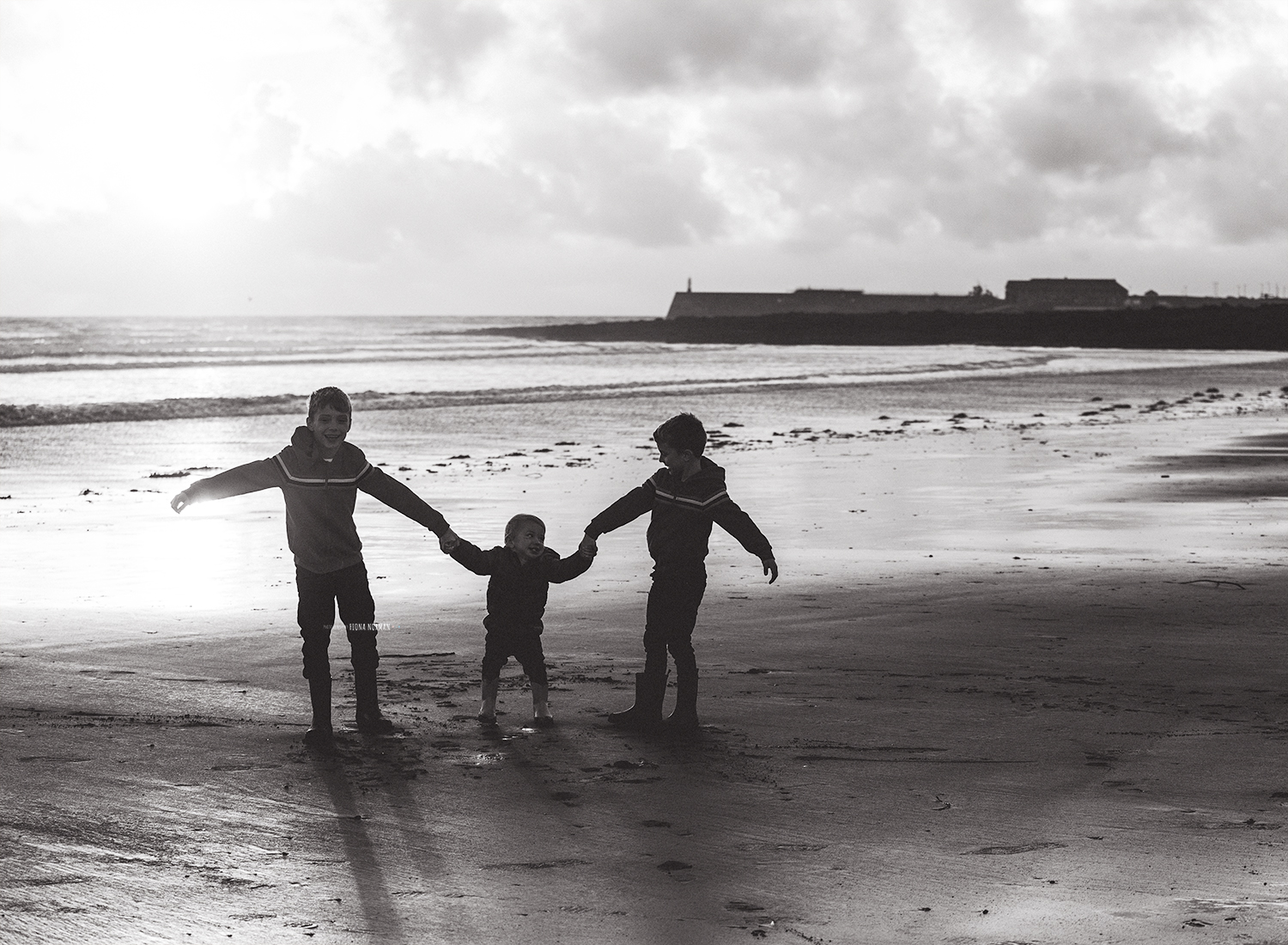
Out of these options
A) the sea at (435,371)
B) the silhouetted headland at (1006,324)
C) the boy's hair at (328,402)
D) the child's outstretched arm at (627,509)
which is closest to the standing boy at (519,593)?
the child's outstretched arm at (627,509)

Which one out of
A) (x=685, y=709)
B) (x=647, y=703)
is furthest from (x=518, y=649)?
(x=685, y=709)

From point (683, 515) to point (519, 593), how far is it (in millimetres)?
765

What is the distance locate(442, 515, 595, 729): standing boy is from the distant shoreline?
71.5 metres

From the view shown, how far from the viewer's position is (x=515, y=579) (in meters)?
6.06

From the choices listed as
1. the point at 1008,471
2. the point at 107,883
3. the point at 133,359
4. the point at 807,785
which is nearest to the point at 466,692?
the point at 807,785

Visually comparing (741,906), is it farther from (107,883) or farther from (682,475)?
(682,475)

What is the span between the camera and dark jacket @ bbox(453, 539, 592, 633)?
19.6 feet

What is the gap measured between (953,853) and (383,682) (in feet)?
10.1

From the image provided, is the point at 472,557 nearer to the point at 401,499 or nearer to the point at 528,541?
the point at 528,541

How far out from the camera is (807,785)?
492cm

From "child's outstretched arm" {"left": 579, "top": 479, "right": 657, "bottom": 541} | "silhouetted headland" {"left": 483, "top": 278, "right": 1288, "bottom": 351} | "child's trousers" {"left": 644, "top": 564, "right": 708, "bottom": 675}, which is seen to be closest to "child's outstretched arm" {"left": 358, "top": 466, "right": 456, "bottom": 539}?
"child's outstretched arm" {"left": 579, "top": 479, "right": 657, "bottom": 541}

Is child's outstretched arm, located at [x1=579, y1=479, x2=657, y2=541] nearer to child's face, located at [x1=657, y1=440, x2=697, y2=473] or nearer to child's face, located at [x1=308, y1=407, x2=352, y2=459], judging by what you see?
child's face, located at [x1=657, y1=440, x2=697, y2=473]

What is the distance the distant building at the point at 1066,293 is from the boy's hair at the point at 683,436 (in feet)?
473

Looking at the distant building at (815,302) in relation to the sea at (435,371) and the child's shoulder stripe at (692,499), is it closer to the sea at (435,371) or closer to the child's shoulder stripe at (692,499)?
the sea at (435,371)
